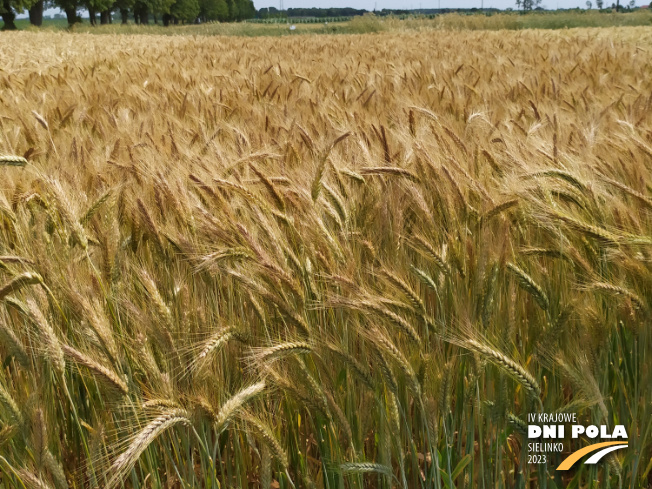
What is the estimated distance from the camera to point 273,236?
1445 mm

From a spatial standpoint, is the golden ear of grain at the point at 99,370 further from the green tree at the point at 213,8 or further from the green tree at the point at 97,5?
the green tree at the point at 213,8

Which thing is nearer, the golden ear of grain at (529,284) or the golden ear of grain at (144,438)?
the golden ear of grain at (144,438)

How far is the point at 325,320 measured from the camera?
56.3 inches

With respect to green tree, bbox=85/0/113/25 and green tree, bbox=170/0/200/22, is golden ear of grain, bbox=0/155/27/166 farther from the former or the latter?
green tree, bbox=170/0/200/22

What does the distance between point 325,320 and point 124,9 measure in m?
68.8

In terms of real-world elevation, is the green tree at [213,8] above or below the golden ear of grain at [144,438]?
above

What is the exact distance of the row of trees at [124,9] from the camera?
46781mm

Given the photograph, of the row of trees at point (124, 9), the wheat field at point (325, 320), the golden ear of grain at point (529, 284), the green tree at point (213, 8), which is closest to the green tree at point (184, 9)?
the row of trees at point (124, 9)

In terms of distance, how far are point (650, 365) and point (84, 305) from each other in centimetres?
121

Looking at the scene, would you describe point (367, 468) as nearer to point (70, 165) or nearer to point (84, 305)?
point (84, 305)

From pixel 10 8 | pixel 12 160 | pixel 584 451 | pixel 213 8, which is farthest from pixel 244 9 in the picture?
pixel 584 451

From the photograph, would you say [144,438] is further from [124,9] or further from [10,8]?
[124,9]

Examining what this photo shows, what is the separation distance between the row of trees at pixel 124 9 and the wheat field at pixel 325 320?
51.4m

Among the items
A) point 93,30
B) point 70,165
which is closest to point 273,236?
point 70,165
